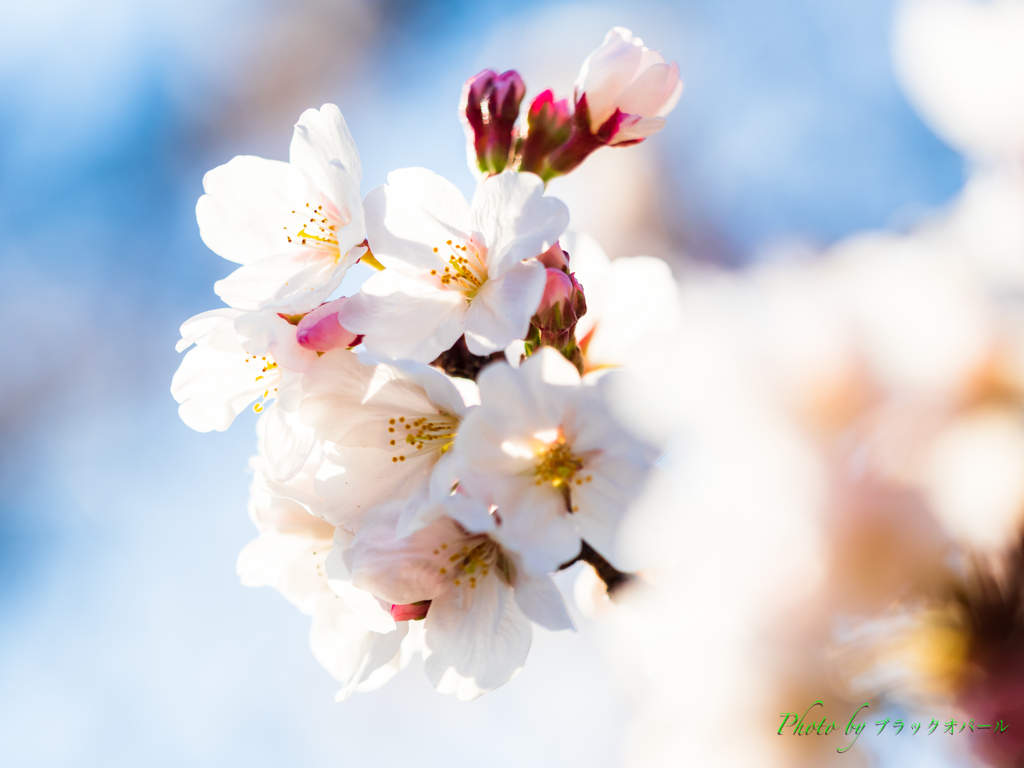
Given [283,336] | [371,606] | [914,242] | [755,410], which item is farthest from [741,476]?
[283,336]

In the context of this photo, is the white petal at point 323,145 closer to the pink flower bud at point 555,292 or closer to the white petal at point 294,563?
the pink flower bud at point 555,292

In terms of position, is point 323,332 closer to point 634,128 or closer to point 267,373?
point 267,373

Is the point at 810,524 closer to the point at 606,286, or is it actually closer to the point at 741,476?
the point at 741,476

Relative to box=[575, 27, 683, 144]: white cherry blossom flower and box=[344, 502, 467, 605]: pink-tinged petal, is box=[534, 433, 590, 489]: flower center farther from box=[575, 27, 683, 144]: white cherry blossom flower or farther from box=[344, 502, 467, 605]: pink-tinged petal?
box=[575, 27, 683, 144]: white cherry blossom flower

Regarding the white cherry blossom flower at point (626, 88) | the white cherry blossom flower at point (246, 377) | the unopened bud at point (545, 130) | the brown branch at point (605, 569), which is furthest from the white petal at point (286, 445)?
the white cherry blossom flower at point (626, 88)

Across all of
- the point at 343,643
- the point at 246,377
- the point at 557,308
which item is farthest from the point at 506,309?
the point at 343,643

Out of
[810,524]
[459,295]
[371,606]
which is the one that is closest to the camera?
[810,524]

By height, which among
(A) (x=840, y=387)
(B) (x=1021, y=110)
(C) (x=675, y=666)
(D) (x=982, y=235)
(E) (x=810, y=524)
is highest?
(B) (x=1021, y=110)
